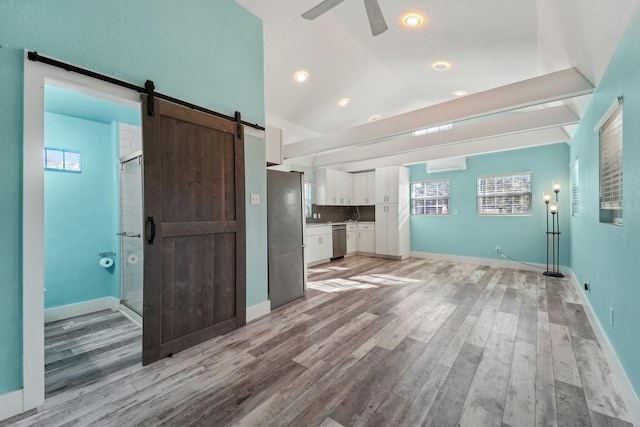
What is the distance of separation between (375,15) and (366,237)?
553 cm

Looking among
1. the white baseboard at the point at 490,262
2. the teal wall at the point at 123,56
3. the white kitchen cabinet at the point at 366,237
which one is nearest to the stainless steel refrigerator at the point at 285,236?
the teal wall at the point at 123,56

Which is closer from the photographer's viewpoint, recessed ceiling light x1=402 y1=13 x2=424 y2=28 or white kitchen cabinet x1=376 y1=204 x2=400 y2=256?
recessed ceiling light x1=402 y1=13 x2=424 y2=28

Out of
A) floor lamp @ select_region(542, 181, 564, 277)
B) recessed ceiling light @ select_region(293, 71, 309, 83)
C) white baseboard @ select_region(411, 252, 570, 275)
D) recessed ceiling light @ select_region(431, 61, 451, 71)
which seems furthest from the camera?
white baseboard @ select_region(411, 252, 570, 275)

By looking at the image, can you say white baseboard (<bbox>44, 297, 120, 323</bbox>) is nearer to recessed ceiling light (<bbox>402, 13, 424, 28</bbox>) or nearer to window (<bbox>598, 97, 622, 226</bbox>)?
recessed ceiling light (<bbox>402, 13, 424, 28</bbox>)

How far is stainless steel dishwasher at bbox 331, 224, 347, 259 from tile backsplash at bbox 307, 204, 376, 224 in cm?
69

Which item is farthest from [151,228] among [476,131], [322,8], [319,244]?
[476,131]

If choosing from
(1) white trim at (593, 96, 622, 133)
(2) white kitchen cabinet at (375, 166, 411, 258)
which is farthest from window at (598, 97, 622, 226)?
(2) white kitchen cabinet at (375, 166, 411, 258)

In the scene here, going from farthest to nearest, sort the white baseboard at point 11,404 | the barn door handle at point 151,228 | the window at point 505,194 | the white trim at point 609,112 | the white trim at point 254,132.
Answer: the window at point 505,194
the white trim at point 254,132
the barn door handle at point 151,228
the white trim at point 609,112
the white baseboard at point 11,404

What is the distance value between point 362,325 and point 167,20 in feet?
11.1

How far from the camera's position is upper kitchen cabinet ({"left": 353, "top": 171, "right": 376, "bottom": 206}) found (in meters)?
7.31

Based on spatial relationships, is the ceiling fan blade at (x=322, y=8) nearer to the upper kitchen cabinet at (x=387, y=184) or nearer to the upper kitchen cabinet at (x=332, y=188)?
the upper kitchen cabinet at (x=332, y=188)

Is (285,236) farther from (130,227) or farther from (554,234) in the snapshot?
(554,234)

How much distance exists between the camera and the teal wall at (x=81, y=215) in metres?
3.17

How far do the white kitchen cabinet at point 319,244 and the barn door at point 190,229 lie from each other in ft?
10.2
